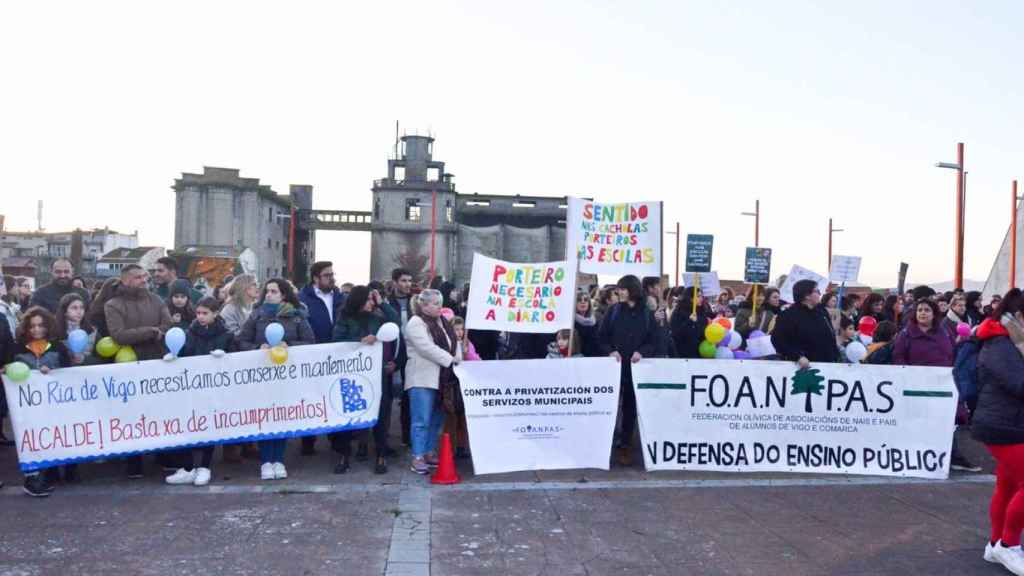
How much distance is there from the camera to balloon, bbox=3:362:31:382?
25.2 ft

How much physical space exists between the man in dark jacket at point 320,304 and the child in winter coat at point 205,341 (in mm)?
944

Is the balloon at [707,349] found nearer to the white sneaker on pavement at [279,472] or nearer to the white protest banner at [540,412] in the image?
the white protest banner at [540,412]

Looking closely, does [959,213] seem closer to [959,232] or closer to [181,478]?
[959,232]

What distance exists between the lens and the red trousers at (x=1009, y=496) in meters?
5.71

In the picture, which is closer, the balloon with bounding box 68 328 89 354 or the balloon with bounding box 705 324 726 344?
the balloon with bounding box 68 328 89 354

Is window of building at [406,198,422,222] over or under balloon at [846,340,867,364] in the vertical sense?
over

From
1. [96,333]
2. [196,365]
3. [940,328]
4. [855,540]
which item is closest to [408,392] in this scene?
[196,365]

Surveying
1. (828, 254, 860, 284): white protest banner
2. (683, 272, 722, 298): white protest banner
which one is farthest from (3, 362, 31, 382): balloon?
(828, 254, 860, 284): white protest banner

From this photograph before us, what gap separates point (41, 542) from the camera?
621 cm

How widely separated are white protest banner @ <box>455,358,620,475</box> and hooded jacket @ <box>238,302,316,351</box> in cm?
157

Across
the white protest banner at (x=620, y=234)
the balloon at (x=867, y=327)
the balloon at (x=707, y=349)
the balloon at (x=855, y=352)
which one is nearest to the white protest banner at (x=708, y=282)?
the balloon at (x=867, y=327)

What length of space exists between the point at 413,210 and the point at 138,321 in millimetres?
71029

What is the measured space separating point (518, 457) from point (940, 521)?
3.61 m

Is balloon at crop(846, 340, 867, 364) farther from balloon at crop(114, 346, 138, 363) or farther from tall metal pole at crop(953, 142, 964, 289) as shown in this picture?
tall metal pole at crop(953, 142, 964, 289)
